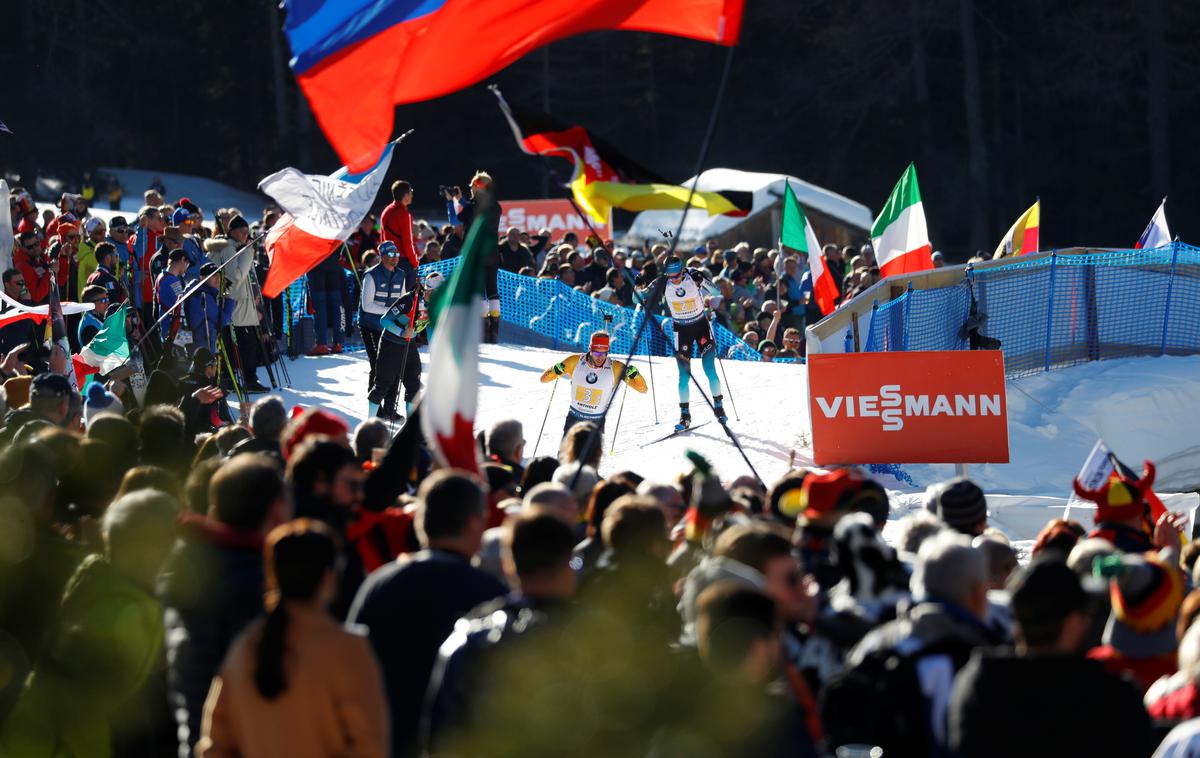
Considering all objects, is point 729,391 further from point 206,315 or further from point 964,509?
point 964,509

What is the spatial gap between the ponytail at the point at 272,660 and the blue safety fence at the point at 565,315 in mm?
15184

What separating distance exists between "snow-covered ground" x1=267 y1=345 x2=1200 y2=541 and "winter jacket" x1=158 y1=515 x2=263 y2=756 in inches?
375

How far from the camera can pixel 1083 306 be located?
17.6 m

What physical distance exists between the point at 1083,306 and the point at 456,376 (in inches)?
518

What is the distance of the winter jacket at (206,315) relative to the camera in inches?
600

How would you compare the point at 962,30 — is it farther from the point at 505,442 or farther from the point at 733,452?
→ the point at 505,442

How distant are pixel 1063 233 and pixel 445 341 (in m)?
41.8

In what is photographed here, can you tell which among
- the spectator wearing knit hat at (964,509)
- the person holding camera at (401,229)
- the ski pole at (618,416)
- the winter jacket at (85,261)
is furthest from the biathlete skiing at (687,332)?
the spectator wearing knit hat at (964,509)

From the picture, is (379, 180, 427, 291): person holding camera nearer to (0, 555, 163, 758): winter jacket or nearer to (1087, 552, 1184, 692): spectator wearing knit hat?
(0, 555, 163, 758): winter jacket

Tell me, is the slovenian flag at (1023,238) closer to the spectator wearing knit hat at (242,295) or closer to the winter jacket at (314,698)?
the spectator wearing knit hat at (242,295)

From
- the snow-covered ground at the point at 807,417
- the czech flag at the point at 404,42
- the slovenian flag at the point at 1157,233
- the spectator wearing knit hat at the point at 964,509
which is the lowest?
the snow-covered ground at the point at 807,417

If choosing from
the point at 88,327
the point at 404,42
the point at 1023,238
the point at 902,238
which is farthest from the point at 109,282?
the point at 1023,238

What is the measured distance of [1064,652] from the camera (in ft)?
12.8

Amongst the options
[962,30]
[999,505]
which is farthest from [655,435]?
[962,30]
